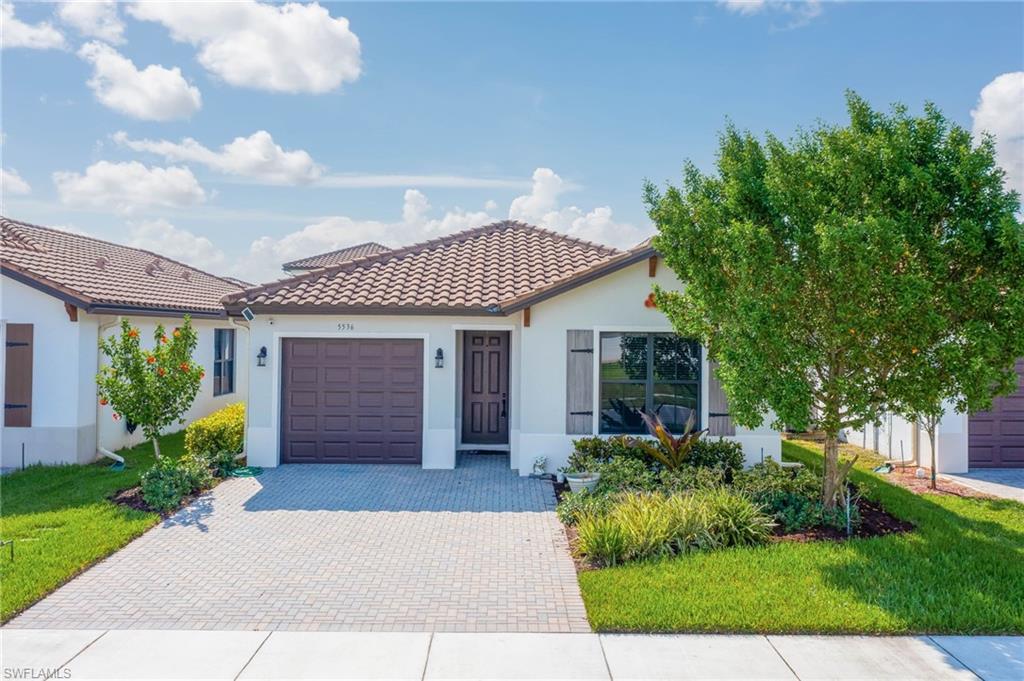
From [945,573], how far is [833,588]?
136 cm

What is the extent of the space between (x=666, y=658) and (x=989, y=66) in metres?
10.3

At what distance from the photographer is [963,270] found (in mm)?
6656

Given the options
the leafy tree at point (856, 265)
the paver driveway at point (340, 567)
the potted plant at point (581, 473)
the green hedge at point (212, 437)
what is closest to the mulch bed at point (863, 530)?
the leafy tree at point (856, 265)

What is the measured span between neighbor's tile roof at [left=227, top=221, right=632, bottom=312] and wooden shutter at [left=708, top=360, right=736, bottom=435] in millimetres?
2890

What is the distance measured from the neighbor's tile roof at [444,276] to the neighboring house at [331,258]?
860 centimetres

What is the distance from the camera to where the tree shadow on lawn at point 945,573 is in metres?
5.27

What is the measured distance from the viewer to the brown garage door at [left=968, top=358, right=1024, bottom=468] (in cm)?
1175

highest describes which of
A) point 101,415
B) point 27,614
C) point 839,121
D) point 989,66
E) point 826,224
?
point 989,66

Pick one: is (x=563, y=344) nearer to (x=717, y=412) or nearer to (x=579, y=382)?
(x=579, y=382)

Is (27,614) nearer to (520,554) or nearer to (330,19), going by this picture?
(520,554)

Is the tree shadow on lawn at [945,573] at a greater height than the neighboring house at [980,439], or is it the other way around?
the neighboring house at [980,439]

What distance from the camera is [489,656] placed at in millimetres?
4738

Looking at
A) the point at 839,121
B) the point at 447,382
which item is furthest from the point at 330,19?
the point at 839,121

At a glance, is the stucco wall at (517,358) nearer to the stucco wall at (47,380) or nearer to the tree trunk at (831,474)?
the tree trunk at (831,474)
